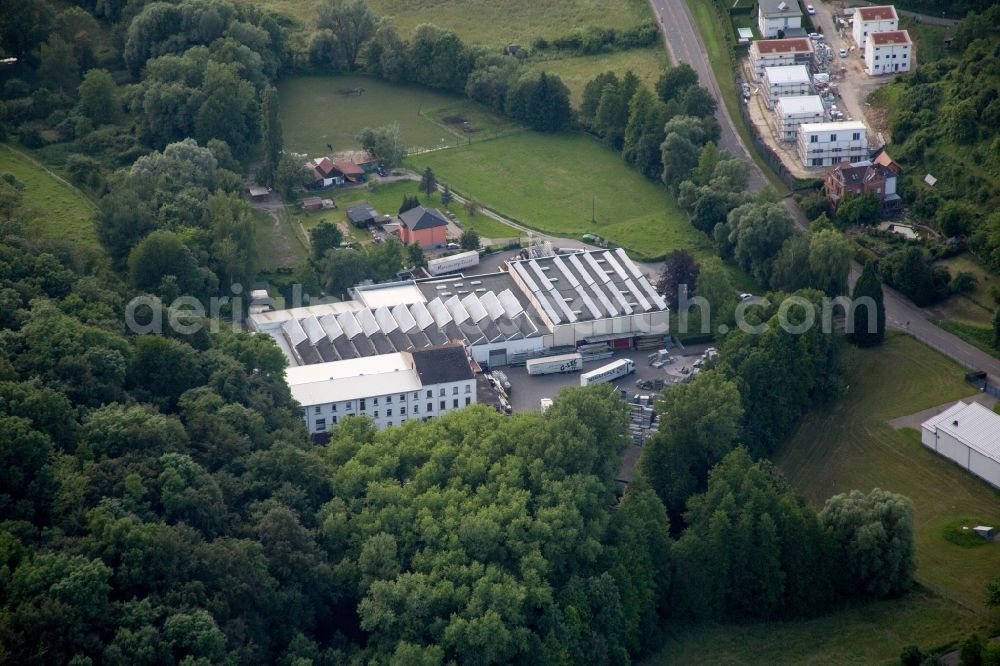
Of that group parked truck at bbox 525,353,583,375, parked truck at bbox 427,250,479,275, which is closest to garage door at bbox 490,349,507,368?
parked truck at bbox 525,353,583,375

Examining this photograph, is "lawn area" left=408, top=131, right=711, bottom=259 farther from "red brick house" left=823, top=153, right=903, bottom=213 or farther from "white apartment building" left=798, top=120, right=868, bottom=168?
"white apartment building" left=798, top=120, right=868, bottom=168

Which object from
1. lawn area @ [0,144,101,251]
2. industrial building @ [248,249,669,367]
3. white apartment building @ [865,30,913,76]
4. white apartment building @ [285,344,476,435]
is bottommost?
white apartment building @ [285,344,476,435]

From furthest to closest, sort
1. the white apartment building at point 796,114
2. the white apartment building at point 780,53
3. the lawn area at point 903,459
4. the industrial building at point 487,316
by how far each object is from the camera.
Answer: the white apartment building at point 780,53, the white apartment building at point 796,114, the industrial building at point 487,316, the lawn area at point 903,459

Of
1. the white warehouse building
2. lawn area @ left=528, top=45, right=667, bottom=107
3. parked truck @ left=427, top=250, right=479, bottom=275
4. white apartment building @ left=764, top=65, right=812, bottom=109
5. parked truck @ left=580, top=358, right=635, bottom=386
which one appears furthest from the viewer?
lawn area @ left=528, top=45, right=667, bottom=107

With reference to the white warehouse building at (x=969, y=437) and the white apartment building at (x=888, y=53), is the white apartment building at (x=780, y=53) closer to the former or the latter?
the white apartment building at (x=888, y=53)

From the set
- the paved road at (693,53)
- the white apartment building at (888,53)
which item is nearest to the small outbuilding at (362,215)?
the paved road at (693,53)

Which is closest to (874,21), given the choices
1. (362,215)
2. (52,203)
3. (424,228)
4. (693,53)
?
(693,53)

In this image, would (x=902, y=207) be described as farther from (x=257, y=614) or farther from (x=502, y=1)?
(x=257, y=614)

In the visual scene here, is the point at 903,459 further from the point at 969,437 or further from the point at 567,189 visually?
the point at 567,189
